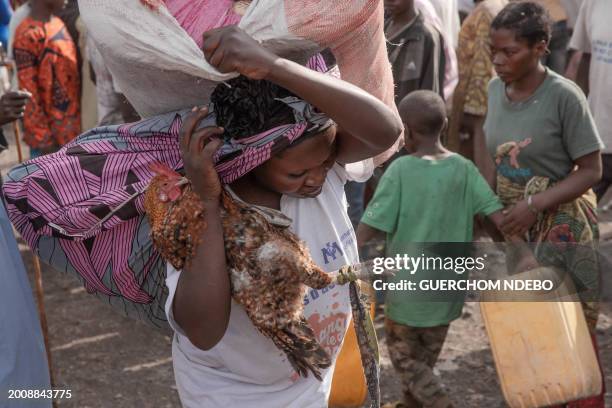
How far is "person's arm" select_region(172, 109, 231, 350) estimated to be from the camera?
173 cm

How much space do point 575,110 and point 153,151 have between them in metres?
2.24

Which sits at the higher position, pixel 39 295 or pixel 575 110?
pixel 575 110

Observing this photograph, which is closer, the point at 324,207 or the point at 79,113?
the point at 324,207

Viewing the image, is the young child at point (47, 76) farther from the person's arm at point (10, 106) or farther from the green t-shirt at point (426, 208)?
the green t-shirt at point (426, 208)

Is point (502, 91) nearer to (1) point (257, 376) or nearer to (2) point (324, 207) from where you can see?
(2) point (324, 207)

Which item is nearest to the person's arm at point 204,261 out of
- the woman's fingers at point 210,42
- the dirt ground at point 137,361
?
the woman's fingers at point 210,42

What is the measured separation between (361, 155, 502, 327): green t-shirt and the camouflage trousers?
3.7 inches

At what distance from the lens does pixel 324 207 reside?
2.13m

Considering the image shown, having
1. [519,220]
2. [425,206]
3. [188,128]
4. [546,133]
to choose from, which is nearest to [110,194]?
[188,128]

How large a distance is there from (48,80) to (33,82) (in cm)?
11

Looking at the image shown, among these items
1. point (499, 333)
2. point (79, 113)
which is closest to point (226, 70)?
point (499, 333)

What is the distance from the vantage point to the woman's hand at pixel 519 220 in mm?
3602

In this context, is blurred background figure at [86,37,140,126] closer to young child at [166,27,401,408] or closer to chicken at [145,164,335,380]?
young child at [166,27,401,408]

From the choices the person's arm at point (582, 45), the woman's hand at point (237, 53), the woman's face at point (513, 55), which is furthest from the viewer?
the person's arm at point (582, 45)
